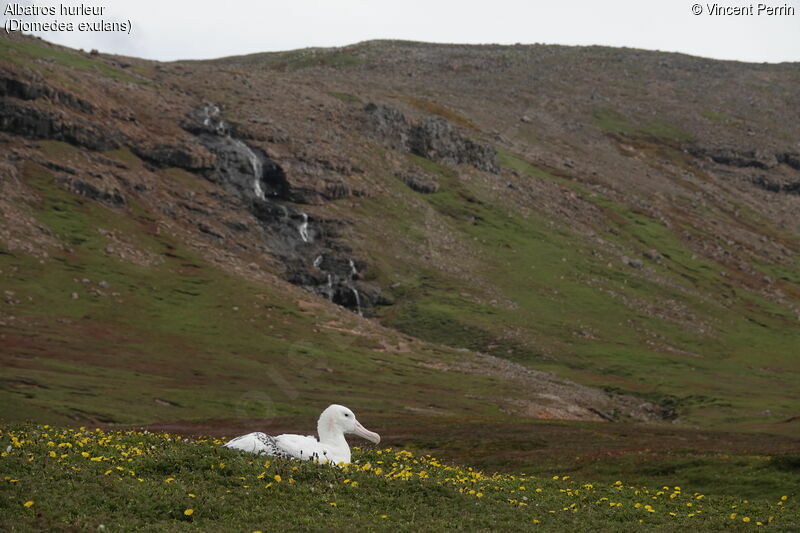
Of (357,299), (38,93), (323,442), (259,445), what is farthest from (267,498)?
(38,93)

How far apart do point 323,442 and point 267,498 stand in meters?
5.52

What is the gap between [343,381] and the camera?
394 feet

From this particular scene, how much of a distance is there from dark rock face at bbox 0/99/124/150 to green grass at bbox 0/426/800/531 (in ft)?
498

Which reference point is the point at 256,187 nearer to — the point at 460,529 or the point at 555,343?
the point at 555,343

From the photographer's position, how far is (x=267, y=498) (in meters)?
25.8

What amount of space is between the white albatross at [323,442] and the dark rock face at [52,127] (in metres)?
157

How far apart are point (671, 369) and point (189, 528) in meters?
144

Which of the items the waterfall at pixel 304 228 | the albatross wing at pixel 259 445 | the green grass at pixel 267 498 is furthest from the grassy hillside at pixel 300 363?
the waterfall at pixel 304 228

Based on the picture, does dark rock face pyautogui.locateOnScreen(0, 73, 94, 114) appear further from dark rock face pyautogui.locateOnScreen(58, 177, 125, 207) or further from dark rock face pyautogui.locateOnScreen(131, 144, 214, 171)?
dark rock face pyautogui.locateOnScreen(58, 177, 125, 207)

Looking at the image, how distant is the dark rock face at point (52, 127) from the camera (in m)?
170

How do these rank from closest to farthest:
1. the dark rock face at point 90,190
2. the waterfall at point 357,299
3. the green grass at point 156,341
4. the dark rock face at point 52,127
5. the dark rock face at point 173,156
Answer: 1. the green grass at point 156,341
2. the dark rock face at point 90,190
3. the dark rock face at point 52,127
4. the waterfall at point 357,299
5. the dark rock face at point 173,156

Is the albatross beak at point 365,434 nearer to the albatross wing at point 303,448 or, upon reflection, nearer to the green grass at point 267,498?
the green grass at point 267,498

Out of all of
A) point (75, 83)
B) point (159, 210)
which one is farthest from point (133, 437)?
point (75, 83)

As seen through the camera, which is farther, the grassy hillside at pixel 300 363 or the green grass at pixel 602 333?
the green grass at pixel 602 333
